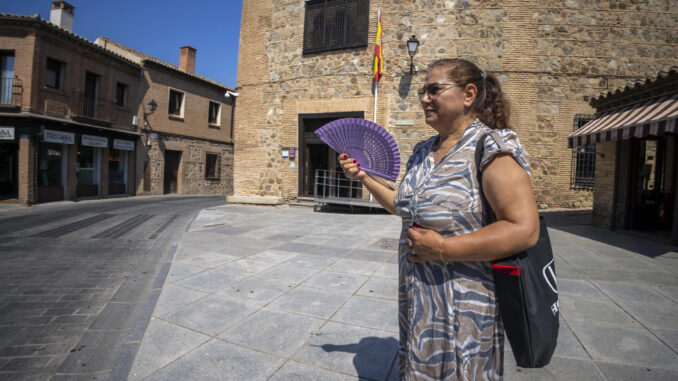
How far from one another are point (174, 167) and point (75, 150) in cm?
613

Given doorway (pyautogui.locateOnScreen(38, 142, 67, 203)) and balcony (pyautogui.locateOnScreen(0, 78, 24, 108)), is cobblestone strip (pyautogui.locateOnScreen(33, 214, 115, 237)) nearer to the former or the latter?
doorway (pyautogui.locateOnScreen(38, 142, 67, 203))

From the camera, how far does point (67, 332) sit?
2.92 metres

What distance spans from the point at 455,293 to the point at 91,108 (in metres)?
20.7

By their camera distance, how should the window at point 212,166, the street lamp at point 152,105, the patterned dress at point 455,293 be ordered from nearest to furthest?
1. the patterned dress at point 455,293
2. the street lamp at point 152,105
3. the window at point 212,166

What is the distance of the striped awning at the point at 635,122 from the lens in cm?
595

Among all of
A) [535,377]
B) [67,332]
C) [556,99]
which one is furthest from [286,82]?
[535,377]

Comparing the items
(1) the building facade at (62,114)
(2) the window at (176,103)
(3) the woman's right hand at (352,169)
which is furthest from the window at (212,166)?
(3) the woman's right hand at (352,169)

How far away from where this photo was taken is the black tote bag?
1094 millimetres

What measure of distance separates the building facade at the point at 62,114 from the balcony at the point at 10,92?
0.03 meters

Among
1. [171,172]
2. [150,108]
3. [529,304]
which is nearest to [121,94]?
[150,108]

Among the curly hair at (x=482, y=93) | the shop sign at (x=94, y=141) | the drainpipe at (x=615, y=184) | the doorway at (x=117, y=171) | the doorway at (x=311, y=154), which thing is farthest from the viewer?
the doorway at (x=117, y=171)

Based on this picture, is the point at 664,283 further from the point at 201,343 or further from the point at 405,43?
the point at 405,43

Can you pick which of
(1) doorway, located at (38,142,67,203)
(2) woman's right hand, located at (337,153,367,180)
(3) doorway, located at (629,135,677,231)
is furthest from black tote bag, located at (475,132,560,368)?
(1) doorway, located at (38,142,67,203)

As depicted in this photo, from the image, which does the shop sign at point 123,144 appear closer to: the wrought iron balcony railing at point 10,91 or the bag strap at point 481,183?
the wrought iron balcony railing at point 10,91
